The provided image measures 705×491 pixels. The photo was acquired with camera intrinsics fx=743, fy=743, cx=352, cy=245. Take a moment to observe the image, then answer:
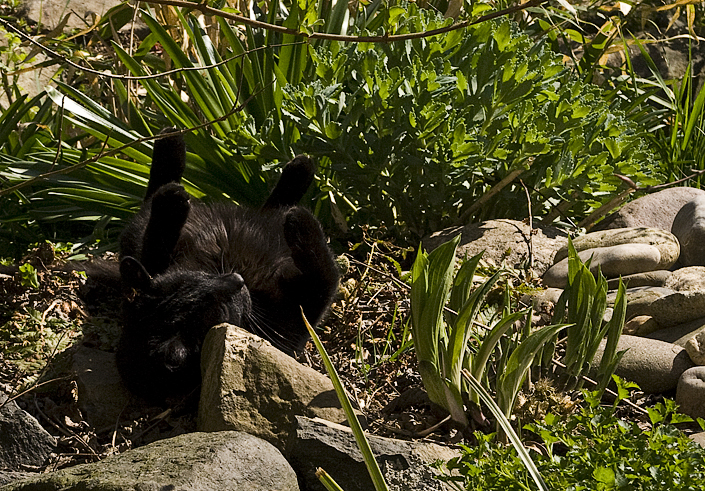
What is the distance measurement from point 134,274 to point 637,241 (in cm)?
194

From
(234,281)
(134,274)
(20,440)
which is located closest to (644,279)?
(234,281)

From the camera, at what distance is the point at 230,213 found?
2873 millimetres

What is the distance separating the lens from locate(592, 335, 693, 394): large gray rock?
7.55ft

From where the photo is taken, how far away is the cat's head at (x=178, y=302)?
2.31 m

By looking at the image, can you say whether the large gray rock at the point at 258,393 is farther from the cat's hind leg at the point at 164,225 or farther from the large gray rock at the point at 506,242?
the large gray rock at the point at 506,242

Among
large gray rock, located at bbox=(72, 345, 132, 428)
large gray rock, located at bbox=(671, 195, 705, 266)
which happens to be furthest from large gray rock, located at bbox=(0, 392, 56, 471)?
large gray rock, located at bbox=(671, 195, 705, 266)

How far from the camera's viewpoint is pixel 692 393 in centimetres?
214

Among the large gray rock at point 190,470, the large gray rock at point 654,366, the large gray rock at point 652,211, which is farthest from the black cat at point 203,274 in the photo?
the large gray rock at point 652,211

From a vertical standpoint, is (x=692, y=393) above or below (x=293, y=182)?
below

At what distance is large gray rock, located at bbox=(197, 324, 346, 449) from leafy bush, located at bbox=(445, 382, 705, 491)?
0.61m

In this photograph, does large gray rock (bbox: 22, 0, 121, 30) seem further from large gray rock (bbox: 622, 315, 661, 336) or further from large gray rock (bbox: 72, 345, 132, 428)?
large gray rock (bbox: 622, 315, 661, 336)

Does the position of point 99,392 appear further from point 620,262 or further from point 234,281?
point 620,262

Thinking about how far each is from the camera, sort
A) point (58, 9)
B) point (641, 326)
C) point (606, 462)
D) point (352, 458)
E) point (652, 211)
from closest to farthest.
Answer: point (606, 462) < point (352, 458) < point (641, 326) < point (652, 211) < point (58, 9)

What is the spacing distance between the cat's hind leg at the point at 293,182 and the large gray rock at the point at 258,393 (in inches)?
39.4
